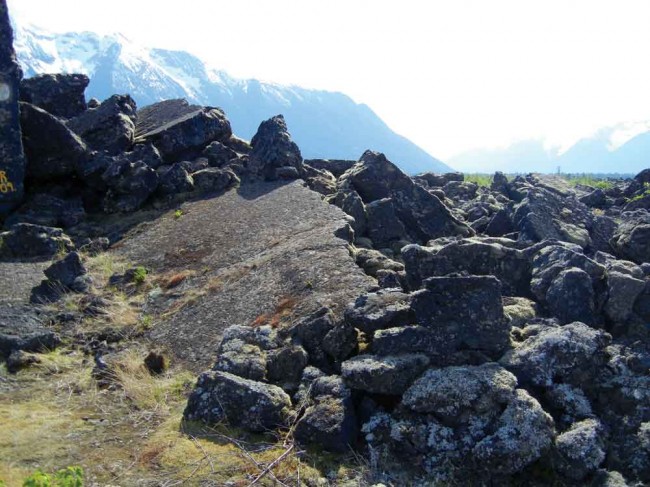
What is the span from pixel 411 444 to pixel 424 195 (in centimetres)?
1179

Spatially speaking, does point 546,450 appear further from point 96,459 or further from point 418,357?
point 96,459

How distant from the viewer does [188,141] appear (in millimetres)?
23688

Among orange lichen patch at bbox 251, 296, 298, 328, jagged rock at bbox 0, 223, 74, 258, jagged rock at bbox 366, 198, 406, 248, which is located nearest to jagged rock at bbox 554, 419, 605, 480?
orange lichen patch at bbox 251, 296, 298, 328

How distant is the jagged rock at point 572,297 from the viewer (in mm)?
8976

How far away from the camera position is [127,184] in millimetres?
20500

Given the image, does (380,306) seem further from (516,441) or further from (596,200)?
(596,200)

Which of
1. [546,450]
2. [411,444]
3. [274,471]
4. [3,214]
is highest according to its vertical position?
[546,450]

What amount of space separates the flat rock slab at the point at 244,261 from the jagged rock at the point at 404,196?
5.29 ft

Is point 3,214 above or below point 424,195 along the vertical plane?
below

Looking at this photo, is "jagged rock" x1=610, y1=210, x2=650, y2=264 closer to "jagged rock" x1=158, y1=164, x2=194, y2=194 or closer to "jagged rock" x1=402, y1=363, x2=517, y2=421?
"jagged rock" x1=402, y1=363, x2=517, y2=421

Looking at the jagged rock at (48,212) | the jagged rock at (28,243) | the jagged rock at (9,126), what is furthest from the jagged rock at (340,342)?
the jagged rock at (9,126)

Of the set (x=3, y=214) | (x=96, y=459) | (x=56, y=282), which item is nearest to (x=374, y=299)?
(x=96, y=459)

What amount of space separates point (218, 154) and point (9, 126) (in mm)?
7286

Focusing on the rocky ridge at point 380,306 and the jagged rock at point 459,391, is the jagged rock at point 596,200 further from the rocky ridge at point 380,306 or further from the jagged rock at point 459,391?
the jagged rock at point 459,391
